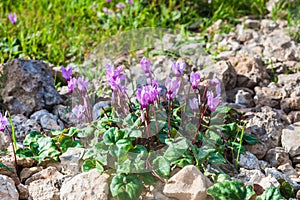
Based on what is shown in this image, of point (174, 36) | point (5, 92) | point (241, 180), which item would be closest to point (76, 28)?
point (174, 36)

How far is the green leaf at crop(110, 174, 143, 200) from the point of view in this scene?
8.37 ft

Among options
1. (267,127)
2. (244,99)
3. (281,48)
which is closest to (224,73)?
(244,99)

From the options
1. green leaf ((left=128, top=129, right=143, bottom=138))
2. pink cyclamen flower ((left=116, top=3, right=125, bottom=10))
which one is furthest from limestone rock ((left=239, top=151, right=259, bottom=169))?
pink cyclamen flower ((left=116, top=3, right=125, bottom=10))

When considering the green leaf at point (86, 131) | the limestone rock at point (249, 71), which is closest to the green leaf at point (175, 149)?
the green leaf at point (86, 131)

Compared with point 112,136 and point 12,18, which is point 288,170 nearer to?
point 112,136

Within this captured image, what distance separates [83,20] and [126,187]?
272cm

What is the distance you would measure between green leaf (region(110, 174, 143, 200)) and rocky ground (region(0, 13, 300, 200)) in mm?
63

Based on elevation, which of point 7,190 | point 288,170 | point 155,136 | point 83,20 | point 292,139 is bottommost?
point 288,170

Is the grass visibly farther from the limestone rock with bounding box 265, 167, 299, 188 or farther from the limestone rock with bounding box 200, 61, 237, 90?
the limestone rock with bounding box 265, 167, 299, 188

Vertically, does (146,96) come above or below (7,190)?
above

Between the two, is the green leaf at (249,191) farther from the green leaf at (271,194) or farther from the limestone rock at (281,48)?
the limestone rock at (281,48)

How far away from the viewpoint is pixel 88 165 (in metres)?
2.79

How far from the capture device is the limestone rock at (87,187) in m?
2.60

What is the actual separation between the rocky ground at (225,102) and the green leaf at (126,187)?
6 centimetres
